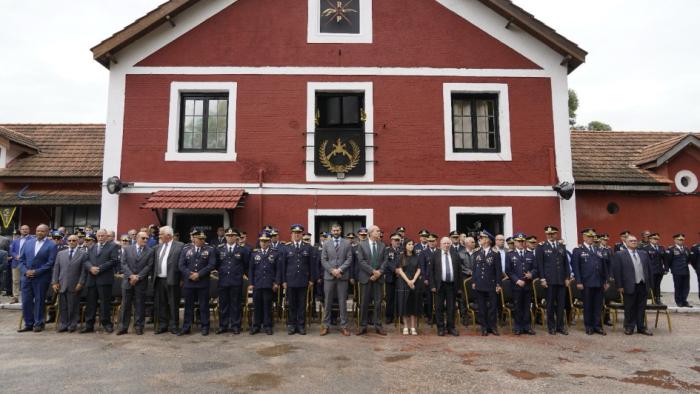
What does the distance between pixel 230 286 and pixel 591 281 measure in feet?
22.5

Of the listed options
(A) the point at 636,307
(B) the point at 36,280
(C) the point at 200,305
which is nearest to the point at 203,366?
(C) the point at 200,305

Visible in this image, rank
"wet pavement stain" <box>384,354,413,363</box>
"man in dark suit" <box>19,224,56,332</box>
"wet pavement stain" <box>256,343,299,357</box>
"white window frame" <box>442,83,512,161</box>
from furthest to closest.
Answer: "white window frame" <box>442,83,512,161</box>, "man in dark suit" <box>19,224,56,332</box>, "wet pavement stain" <box>256,343,299,357</box>, "wet pavement stain" <box>384,354,413,363</box>

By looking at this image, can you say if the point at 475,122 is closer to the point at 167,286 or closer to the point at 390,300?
the point at 390,300

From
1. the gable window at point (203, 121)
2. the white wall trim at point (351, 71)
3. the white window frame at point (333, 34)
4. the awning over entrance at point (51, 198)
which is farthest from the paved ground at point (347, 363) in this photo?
the white window frame at point (333, 34)

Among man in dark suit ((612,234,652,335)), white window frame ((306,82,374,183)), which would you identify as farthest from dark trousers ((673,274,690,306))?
white window frame ((306,82,374,183))

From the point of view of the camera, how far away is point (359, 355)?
7105mm

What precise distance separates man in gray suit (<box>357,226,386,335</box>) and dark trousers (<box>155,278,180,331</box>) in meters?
3.41

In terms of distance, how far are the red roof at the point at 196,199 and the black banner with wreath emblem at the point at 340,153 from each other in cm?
205

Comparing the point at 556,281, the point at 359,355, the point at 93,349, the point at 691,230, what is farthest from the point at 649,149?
the point at 93,349

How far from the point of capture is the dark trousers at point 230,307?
28.9 feet

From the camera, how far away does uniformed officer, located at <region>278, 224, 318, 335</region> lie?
28.7ft

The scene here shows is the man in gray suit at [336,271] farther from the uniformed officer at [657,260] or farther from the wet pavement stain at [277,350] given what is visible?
the uniformed officer at [657,260]

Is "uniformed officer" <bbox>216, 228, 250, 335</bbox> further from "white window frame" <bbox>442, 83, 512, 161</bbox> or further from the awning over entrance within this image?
the awning over entrance

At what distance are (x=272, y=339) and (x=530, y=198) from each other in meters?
7.17
